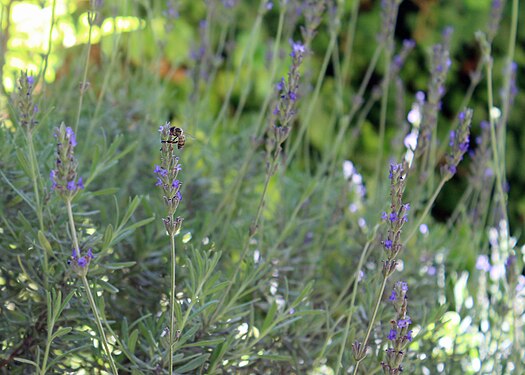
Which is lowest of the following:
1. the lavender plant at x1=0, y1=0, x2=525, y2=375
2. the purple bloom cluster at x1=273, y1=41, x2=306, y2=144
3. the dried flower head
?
the lavender plant at x1=0, y1=0, x2=525, y2=375

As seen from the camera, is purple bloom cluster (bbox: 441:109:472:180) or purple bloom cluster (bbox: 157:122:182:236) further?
purple bloom cluster (bbox: 441:109:472:180)

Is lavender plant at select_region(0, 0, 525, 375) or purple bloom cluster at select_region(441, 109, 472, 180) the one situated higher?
purple bloom cluster at select_region(441, 109, 472, 180)

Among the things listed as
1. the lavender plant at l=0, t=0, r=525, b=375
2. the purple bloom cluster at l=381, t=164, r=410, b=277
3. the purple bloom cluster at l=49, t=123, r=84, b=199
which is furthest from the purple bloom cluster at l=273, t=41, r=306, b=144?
the purple bloom cluster at l=49, t=123, r=84, b=199

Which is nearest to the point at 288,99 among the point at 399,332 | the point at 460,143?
the point at 460,143

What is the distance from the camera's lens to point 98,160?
1.17 meters

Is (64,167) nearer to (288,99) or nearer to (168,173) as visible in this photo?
(168,173)

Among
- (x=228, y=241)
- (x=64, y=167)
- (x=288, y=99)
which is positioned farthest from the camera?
(x=228, y=241)

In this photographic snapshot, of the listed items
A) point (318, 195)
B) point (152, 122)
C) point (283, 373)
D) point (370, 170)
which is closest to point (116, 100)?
point (152, 122)

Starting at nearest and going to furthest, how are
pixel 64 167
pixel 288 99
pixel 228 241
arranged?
pixel 64 167, pixel 288 99, pixel 228 241

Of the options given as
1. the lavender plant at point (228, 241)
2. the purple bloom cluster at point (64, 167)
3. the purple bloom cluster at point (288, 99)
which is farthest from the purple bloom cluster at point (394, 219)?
the purple bloom cluster at point (64, 167)

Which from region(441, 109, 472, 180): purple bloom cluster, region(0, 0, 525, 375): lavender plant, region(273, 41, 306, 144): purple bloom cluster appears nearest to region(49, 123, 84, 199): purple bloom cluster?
region(0, 0, 525, 375): lavender plant

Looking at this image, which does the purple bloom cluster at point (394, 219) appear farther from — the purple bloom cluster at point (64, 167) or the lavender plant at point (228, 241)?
the purple bloom cluster at point (64, 167)

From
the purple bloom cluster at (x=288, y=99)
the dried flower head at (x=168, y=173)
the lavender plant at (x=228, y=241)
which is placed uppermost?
the purple bloom cluster at (x=288, y=99)

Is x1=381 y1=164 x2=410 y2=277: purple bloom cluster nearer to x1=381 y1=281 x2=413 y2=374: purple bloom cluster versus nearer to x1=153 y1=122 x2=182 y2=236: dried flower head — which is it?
x1=381 y1=281 x2=413 y2=374: purple bloom cluster
